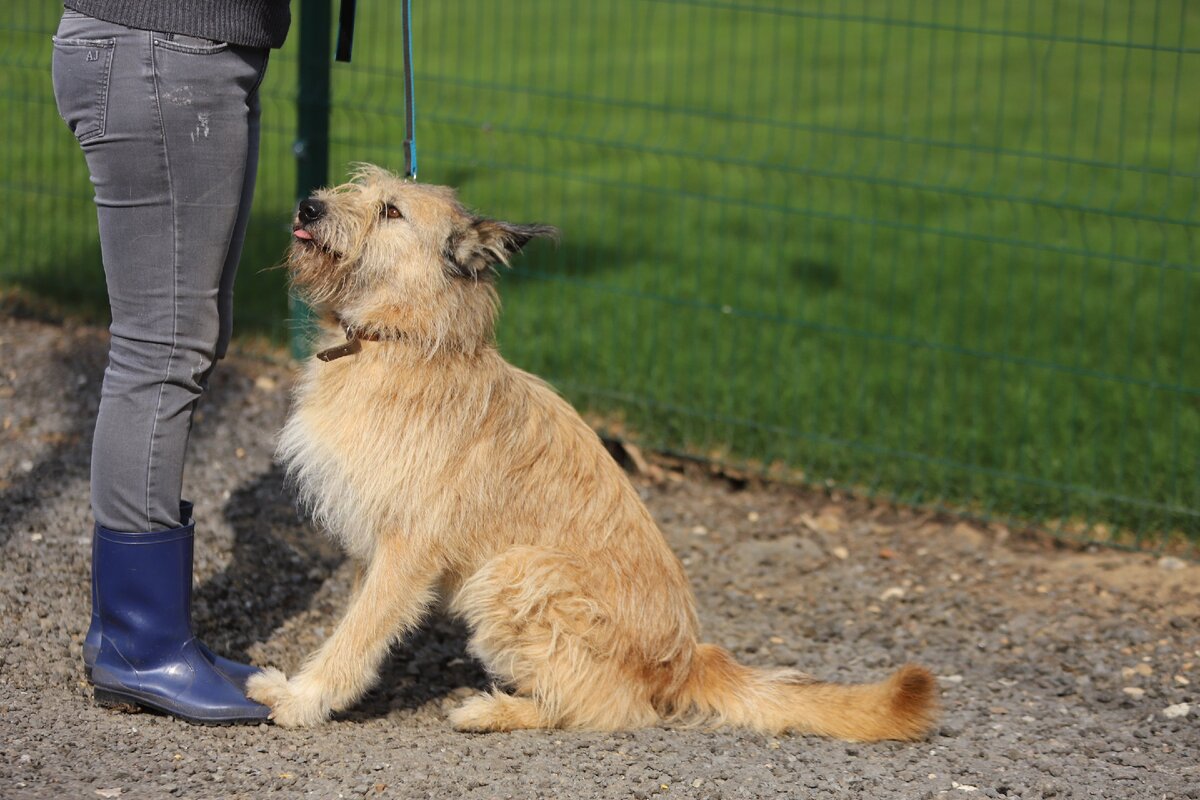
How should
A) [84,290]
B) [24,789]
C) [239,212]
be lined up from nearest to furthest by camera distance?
[24,789], [239,212], [84,290]

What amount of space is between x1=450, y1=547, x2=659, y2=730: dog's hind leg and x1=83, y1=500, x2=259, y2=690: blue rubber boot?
66cm

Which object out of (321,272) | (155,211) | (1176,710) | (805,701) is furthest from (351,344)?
(1176,710)

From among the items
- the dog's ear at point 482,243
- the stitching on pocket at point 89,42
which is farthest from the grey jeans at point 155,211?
the dog's ear at point 482,243

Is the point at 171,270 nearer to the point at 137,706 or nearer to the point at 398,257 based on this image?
the point at 398,257

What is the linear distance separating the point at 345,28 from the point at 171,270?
40.3 inches

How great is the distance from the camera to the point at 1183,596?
5270mm

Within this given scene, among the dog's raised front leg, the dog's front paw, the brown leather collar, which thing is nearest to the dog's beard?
the brown leather collar

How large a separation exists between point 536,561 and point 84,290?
4309mm

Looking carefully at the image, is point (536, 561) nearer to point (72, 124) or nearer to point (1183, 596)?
point (72, 124)

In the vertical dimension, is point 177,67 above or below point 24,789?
above

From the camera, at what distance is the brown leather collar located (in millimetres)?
3865

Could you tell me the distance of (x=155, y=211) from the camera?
339 centimetres

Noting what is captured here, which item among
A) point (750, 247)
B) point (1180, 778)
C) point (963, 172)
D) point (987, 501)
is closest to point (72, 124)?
point (1180, 778)

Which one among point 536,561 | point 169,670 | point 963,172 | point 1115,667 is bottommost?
point 1115,667
